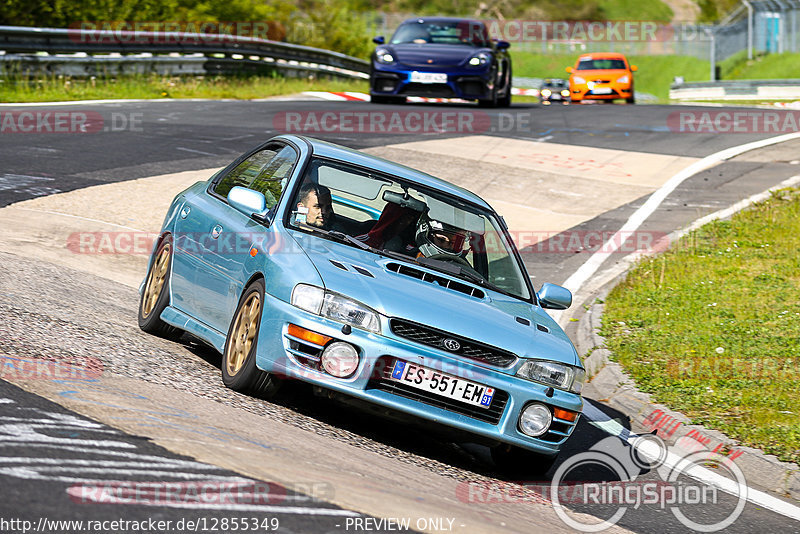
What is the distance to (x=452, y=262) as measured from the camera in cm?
668

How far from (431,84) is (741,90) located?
55.4ft

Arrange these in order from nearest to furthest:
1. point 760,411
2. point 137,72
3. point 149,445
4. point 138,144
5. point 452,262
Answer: point 149,445, point 452,262, point 760,411, point 138,144, point 137,72

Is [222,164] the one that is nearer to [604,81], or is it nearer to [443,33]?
[443,33]

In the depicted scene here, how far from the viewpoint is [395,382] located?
545cm

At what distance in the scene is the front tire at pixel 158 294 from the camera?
23.3 ft

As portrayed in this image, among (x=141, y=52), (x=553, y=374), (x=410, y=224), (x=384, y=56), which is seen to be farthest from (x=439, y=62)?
(x=553, y=374)

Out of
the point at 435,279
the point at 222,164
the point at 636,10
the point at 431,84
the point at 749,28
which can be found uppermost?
the point at 435,279

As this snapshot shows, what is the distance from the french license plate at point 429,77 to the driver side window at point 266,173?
13936mm

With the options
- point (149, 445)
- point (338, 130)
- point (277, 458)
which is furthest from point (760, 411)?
point (338, 130)

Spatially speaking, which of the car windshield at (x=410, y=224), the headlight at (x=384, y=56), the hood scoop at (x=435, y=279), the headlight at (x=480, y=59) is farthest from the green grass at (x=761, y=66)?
the hood scoop at (x=435, y=279)

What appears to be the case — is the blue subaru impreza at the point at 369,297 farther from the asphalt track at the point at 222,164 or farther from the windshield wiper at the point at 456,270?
the asphalt track at the point at 222,164

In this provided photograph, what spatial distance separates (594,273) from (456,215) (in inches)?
192

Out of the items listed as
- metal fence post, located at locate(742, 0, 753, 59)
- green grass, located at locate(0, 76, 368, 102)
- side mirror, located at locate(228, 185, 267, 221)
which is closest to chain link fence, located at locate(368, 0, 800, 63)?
Answer: metal fence post, located at locate(742, 0, 753, 59)

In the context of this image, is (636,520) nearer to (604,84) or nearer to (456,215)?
(456,215)
